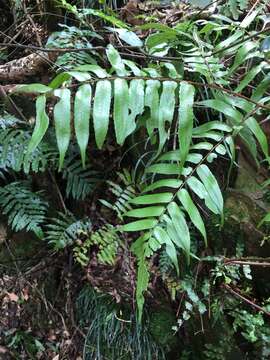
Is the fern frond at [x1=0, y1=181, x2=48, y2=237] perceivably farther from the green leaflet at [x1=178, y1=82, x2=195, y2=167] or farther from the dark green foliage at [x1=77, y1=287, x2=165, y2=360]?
the green leaflet at [x1=178, y1=82, x2=195, y2=167]

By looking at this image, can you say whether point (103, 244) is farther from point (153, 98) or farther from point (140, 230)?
point (153, 98)

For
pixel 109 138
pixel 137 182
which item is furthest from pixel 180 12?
pixel 137 182

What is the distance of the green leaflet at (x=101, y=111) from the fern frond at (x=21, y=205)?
1.07 m

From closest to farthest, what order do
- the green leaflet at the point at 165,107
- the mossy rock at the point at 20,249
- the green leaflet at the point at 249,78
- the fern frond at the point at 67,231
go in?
the green leaflet at the point at 165,107, the green leaflet at the point at 249,78, the fern frond at the point at 67,231, the mossy rock at the point at 20,249

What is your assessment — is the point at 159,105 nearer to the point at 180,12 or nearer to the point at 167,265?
the point at 167,265

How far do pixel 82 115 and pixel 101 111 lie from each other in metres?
0.04

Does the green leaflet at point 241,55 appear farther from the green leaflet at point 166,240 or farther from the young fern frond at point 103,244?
the young fern frond at point 103,244

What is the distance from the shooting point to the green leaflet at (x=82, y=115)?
93 centimetres

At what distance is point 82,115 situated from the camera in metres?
0.96

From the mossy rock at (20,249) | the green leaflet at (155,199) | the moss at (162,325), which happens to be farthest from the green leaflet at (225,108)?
the mossy rock at (20,249)

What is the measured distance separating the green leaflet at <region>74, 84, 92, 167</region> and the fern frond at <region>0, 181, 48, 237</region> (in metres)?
1.06

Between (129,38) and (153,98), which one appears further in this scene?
(129,38)

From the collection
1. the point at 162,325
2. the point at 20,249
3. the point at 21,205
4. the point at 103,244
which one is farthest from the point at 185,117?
the point at 20,249

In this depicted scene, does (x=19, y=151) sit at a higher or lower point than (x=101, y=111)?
lower
